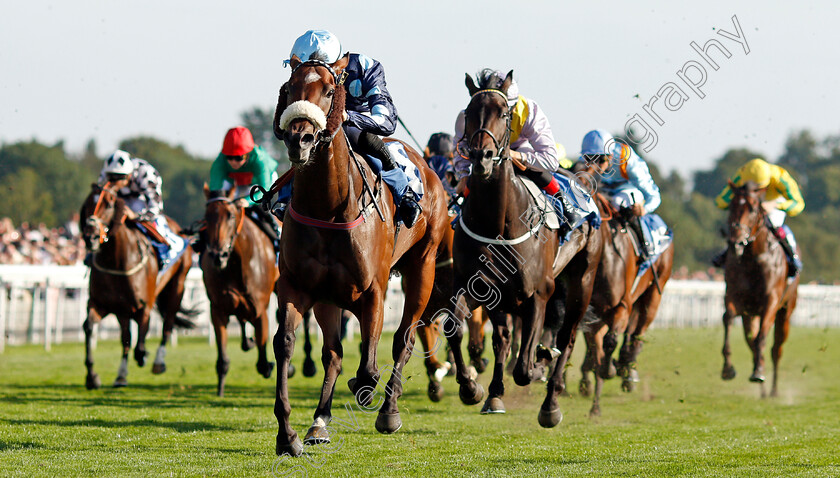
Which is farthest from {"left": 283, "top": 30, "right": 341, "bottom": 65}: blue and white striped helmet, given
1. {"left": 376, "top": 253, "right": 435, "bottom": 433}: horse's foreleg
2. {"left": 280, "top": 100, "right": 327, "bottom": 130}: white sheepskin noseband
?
{"left": 376, "top": 253, "right": 435, "bottom": 433}: horse's foreleg

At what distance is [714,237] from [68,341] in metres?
55.6

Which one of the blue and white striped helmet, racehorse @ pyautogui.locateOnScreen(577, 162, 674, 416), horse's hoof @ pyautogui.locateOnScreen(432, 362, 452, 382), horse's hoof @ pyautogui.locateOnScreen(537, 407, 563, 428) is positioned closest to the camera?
the blue and white striped helmet

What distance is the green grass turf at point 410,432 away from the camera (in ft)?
17.0

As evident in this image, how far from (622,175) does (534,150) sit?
258 centimetres

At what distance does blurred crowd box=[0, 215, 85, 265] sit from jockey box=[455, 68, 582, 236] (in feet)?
31.4

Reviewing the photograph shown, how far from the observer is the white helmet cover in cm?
980

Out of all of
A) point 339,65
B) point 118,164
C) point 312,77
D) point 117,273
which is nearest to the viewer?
point 312,77

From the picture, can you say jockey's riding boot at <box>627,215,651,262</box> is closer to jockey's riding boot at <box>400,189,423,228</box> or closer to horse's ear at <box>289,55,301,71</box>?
jockey's riding boot at <box>400,189,423,228</box>

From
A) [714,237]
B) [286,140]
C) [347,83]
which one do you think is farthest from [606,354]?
[714,237]

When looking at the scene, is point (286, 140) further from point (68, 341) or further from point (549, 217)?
point (68, 341)

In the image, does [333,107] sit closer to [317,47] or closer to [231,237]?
[317,47]

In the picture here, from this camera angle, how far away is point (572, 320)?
281 inches

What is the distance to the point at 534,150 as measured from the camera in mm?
6902

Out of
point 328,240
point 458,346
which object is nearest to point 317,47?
point 328,240
